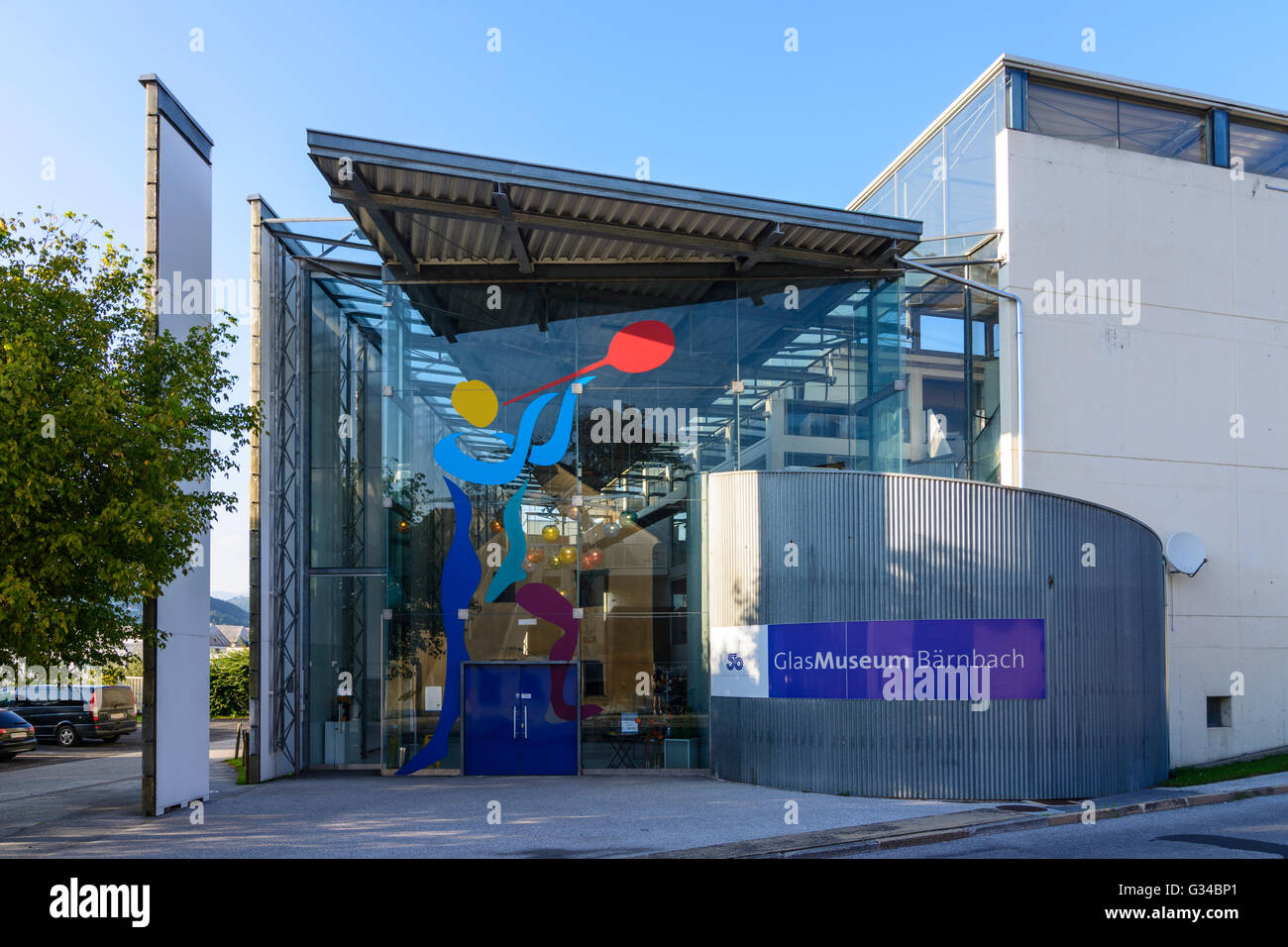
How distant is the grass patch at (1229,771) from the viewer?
17625 mm

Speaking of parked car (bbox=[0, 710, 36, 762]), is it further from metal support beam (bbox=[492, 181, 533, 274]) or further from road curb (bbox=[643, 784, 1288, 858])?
road curb (bbox=[643, 784, 1288, 858])

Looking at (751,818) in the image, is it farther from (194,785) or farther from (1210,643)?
(1210,643)

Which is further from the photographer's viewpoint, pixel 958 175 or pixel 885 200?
pixel 885 200

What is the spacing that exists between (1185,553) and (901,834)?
11236mm

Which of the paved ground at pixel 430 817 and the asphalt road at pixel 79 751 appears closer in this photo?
the paved ground at pixel 430 817

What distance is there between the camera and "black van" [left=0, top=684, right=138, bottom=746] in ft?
107

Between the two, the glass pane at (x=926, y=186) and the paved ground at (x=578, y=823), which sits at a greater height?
the glass pane at (x=926, y=186)

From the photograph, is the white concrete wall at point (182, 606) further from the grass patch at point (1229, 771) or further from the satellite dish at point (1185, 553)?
the satellite dish at point (1185, 553)

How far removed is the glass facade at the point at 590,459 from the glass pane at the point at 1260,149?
7.92 metres

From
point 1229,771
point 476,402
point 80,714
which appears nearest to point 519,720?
point 476,402

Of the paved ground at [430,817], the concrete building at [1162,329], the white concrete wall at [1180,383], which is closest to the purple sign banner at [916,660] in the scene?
the paved ground at [430,817]

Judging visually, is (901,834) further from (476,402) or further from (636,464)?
(476,402)

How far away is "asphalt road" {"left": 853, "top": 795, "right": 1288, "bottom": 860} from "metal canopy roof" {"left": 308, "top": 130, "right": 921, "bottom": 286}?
10.4 metres

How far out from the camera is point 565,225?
18.6 m
